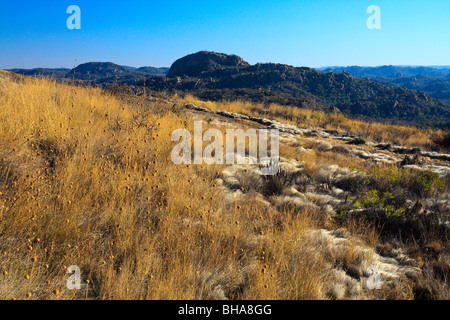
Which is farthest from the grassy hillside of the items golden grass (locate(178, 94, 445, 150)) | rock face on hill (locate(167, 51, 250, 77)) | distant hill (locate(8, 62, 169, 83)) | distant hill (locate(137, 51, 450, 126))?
rock face on hill (locate(167, 51, 250, 77))

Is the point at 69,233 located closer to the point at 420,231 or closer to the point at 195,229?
Result: the point at 195,229

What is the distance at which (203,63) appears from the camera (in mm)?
81938

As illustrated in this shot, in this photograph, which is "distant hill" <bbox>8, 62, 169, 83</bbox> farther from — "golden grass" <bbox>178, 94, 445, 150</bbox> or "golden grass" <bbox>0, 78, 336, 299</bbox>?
"golden grass" <bbox>178, 94, 445, 150</bbox>

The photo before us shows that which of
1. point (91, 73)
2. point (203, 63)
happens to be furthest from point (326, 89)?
point (91, 73)

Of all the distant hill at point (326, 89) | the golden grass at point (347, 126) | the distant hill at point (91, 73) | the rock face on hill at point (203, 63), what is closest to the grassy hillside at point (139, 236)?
Answer: the distant hill at point (91, 73)

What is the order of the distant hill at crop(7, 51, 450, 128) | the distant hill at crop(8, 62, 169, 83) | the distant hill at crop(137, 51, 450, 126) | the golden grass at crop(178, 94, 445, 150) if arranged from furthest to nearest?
1. the distant hill at crop(137, 51, 450, 126)
2. the distant hill at crop(7, 51, 450, 128)
3. the golden grass at crop(178, 94, 445, 150)
4. the distant hill at crop(8, 62, 169, 83)

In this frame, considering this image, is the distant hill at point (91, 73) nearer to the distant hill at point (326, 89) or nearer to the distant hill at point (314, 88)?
the distant hill at point (314, 88)

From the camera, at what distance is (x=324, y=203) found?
4227mm

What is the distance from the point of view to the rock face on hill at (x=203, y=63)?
77250mm

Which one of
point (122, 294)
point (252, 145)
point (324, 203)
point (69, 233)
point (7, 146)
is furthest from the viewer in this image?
point (252, 145)

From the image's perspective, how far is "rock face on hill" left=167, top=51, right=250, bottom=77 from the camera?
7725cm

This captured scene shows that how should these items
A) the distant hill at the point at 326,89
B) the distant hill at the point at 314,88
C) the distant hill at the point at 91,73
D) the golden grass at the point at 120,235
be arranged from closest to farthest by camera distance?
the golden grass at the point at 120,235 < the distant hill at the point at 91,73 < the distant hill at the point at 314,88 < the distant hill at the point at 326,89
